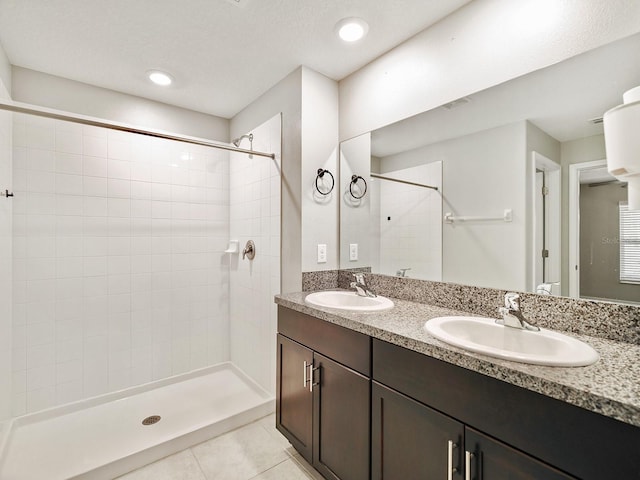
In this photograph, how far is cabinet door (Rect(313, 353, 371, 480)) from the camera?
1.32 m

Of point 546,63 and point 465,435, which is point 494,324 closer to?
point 465,435

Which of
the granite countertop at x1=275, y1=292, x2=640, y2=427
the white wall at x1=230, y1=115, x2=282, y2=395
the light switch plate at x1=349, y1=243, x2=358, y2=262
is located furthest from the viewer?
the white wall at x1=230, y1=115, x2=282, y2=395

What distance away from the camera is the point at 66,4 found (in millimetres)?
1525

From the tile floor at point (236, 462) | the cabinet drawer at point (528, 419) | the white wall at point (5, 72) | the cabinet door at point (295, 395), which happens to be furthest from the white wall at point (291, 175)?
the white wall at point (5, 72)

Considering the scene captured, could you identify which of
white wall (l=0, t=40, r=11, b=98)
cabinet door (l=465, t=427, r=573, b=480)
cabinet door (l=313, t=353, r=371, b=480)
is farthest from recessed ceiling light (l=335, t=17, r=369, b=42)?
white wall (l=0, t=40, r=11, b=98)

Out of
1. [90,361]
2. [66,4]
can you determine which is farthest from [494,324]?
[90,361]

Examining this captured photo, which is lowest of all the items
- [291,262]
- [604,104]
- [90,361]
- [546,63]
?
[90,361]

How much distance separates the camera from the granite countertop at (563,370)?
2.32ft

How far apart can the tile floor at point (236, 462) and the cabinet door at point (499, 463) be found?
Result: 107 cm

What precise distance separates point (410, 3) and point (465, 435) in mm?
1876

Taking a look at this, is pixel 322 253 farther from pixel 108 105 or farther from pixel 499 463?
pixel 108 105

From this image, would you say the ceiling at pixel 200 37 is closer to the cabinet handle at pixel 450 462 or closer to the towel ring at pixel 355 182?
the towel ring at pixel 355 182

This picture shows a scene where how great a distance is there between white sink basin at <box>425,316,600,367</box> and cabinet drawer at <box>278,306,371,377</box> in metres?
0.31

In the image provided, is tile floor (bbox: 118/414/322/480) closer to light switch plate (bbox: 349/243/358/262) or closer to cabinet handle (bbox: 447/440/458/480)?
cabinet handle (bbox: 447/440/458/480)
